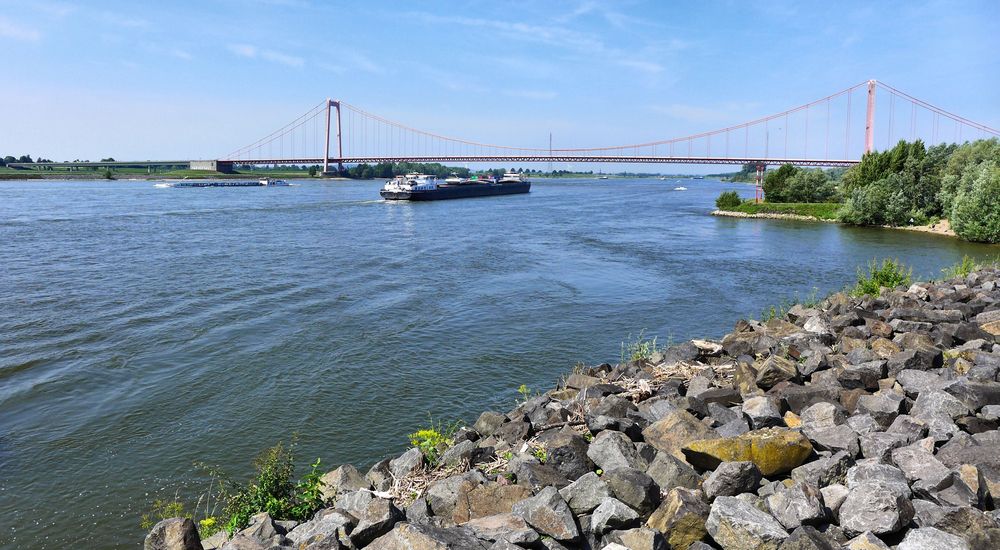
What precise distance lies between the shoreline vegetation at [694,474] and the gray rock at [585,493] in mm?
12

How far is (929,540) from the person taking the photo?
3.96m

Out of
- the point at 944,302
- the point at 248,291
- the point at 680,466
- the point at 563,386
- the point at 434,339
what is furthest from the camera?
the point at 248,291

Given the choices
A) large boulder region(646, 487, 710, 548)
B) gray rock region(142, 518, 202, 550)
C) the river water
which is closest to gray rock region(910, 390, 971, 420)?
large boulder region(646, 487, 710, 548)

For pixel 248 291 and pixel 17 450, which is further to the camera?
pixel 248 291

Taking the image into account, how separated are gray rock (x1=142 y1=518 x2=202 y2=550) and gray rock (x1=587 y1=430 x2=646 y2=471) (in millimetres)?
→ 3178

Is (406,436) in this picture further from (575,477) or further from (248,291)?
(248,291)

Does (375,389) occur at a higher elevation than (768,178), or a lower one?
lower

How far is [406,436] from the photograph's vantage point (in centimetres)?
905

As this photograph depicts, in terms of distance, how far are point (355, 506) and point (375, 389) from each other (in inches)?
224

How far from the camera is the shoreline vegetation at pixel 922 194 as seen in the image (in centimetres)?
3412

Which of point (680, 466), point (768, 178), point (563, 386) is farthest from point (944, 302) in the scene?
point (768, 178)

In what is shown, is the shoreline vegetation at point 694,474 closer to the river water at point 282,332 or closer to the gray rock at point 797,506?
the gray rock at point 797,506

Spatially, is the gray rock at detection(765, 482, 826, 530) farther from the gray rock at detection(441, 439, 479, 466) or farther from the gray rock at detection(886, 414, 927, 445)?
the gray rock at detection(441, 439, 479, 466)

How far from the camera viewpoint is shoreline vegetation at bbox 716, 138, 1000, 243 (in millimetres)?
34125
